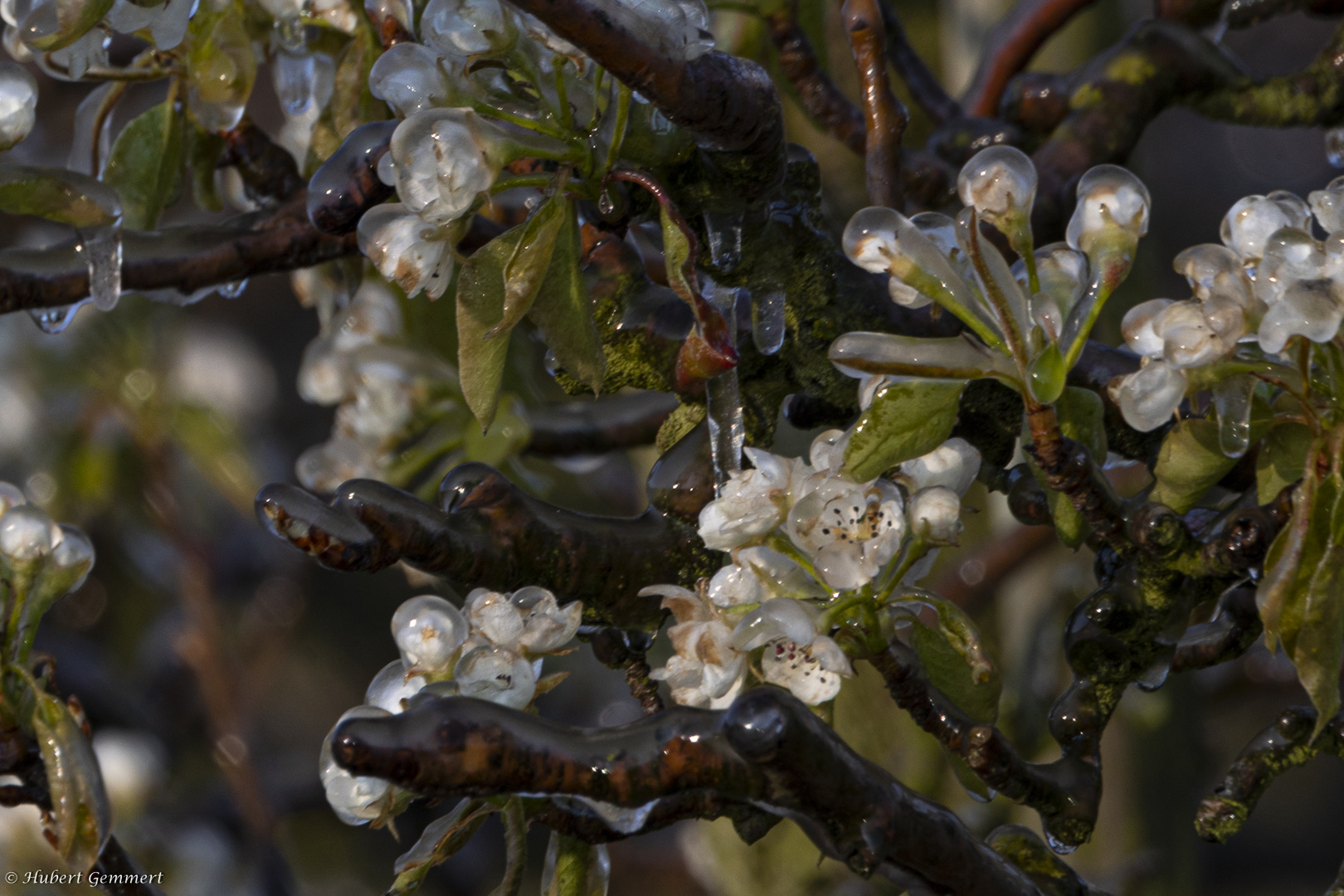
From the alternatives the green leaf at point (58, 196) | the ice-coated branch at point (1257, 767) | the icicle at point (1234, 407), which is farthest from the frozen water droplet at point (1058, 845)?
the green leaf at point (58, 196)

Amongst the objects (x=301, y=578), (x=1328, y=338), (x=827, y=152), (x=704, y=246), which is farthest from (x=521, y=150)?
(x=301, y=578)

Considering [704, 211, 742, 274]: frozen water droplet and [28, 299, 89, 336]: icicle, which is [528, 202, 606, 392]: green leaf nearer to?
[704, 211, 742, 274]: frozen water droplet

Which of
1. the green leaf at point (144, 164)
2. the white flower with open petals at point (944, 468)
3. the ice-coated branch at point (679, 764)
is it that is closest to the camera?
the ice-coated branch at point (679, 764)

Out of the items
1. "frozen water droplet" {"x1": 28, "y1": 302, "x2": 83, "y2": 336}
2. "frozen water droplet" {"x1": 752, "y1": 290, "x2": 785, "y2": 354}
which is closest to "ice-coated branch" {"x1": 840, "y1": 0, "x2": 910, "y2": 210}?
"frozen water droplet" {"x1": 752, "y1": 290, "x2": 785, "y2": 354}

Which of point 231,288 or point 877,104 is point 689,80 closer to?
point 877,104

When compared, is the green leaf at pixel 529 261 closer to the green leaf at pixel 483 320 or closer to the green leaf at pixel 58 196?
the green leaf at pixel 483 320

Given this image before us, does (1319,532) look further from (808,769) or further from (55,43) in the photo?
(55,43)
